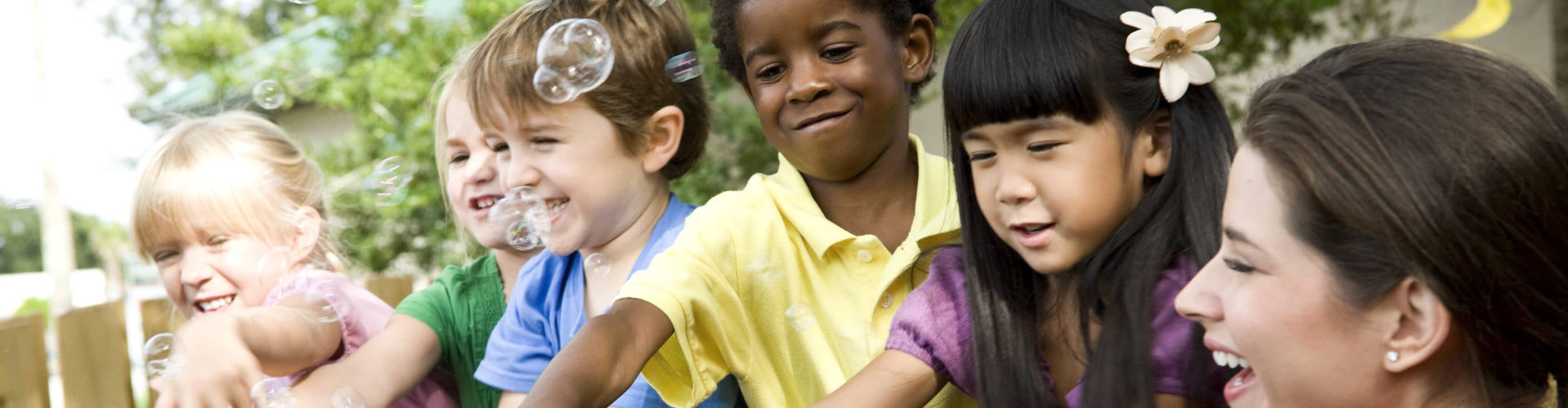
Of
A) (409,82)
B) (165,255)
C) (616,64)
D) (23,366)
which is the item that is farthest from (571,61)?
(409,82)

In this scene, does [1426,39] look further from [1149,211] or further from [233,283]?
[233,283]

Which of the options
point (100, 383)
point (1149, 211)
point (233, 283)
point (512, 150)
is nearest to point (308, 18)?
point (100, 383)

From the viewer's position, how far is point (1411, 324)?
1.20 m

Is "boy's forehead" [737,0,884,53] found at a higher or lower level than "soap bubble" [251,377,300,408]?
higher

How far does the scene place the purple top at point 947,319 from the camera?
1.53 meters

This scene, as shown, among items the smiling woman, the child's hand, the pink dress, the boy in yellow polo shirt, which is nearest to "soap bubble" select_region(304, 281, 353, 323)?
the pink dress

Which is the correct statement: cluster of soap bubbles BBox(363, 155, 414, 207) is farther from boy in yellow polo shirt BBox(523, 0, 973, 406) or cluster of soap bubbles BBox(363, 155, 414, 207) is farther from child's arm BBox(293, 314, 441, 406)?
boy in yellow polo shirt BBox(523, 0, 973, 406)

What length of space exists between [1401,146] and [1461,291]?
5.5 inches

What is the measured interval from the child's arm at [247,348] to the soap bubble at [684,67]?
80 centimetres

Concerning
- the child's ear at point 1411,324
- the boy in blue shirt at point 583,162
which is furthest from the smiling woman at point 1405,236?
the boy in blue shirt at point 583,162

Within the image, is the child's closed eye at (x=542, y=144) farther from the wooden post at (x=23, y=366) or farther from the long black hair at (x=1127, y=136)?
the wooden post at (x=23, y=366)

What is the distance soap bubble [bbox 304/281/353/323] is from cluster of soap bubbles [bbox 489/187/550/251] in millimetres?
364

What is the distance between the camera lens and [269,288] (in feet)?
8.58

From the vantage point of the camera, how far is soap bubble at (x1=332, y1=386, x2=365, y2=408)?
2.23m
